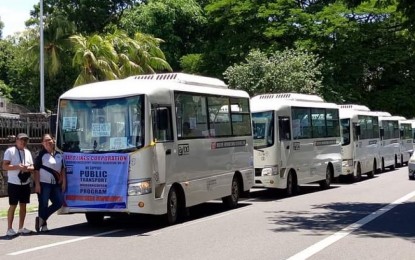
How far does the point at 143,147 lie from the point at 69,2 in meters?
37.0

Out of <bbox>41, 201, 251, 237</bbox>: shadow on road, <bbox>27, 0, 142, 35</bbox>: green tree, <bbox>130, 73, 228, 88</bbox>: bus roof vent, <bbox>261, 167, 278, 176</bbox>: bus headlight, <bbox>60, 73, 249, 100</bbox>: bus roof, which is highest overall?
→ <bbox>27, 0, 142, 35</bbox>: green tree

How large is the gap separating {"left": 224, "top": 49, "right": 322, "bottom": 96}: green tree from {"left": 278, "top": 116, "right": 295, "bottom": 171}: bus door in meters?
10.4

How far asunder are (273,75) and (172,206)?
1821 cm

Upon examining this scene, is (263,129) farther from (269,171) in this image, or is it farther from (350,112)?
(350,112)

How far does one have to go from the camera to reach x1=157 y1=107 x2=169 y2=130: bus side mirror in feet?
41.2

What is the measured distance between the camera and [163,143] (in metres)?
12.7

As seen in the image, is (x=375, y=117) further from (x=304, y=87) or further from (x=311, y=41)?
(x=311, y=41)

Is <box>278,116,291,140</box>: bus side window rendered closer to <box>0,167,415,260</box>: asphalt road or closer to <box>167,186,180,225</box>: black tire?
<box>0,167,415,260</box>: asphalt road

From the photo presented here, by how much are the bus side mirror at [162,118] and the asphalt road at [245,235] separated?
6.94ft

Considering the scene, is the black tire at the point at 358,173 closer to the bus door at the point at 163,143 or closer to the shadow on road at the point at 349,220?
the shadow on road at the point at 349,220

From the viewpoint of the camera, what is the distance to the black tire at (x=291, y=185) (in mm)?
20297

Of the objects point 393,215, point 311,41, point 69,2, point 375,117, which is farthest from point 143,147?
point 69,2

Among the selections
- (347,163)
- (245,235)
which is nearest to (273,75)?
(347,163)

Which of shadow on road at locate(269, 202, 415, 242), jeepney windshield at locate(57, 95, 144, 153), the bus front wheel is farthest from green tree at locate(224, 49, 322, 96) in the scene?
jeepney windshield at locate(57, 95, 144, 153)
